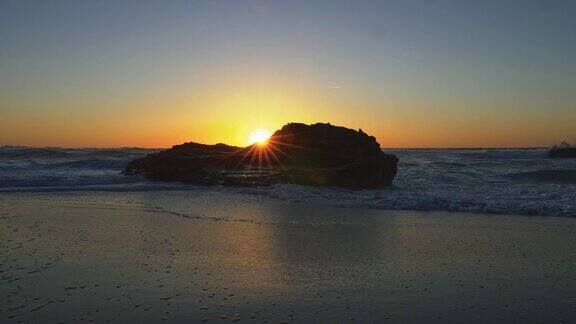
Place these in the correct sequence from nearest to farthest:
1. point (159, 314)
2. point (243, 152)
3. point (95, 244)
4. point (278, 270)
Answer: point (159, 314) < point (278, 270) < point (95, 244) < point (243, 152)

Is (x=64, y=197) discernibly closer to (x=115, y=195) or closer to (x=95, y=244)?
(x=115, y=195)

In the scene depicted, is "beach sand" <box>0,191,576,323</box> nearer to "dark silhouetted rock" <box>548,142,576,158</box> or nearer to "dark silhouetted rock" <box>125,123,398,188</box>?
"dark silhouetted rock" <box>125,123,398,188</box>

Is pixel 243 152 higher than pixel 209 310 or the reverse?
higher

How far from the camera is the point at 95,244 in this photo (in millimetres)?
6801

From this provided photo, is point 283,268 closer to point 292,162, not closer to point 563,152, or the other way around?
point 292,162

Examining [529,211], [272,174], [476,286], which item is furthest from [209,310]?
[272,174]

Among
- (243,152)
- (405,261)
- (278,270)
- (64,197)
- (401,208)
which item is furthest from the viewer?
(243,152)

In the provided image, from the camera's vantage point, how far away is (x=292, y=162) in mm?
20062

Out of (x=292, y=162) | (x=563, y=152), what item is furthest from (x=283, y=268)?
(x=563, y=152)

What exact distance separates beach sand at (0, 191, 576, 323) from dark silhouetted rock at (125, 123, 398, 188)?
7.94 meters

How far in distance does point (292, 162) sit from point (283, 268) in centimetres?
1449

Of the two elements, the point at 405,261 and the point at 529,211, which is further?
the point at 529,211

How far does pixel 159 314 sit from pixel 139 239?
3.44m

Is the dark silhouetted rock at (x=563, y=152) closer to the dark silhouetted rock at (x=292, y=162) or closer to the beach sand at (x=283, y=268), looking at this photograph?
the dark silhouetted rock at (x=292, y=162)
